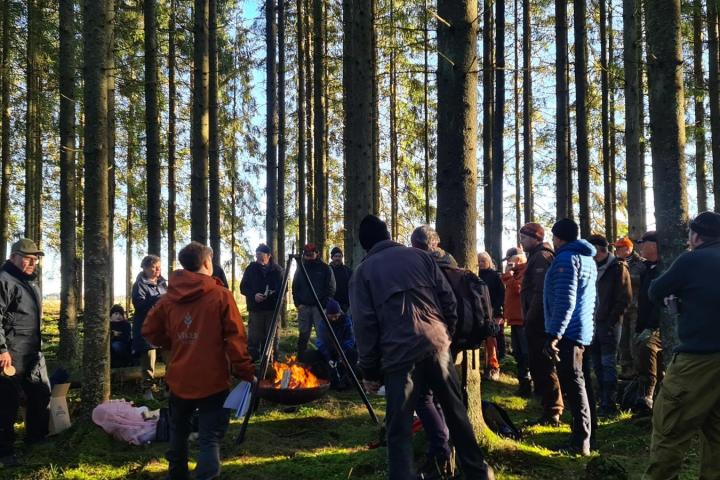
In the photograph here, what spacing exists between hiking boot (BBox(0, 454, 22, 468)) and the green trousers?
231 inches

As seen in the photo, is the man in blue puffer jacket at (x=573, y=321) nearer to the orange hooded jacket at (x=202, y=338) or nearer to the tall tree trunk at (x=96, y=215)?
the orange hooded jacket at (x=202, y=338)

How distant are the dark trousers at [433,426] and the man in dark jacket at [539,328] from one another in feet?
8.74

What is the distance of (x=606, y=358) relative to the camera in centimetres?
779

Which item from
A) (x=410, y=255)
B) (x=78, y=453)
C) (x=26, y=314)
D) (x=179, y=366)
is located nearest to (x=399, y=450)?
(x=410, y=255)

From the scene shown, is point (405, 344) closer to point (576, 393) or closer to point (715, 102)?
point (576, 393)

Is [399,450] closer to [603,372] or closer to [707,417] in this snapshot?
[707,417]

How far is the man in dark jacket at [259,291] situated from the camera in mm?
10914

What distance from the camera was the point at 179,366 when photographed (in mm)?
4836

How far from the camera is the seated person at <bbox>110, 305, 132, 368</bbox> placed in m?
9.35

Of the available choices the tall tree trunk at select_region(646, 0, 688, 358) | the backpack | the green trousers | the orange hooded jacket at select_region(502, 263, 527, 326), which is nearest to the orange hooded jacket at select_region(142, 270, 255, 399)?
the backpack

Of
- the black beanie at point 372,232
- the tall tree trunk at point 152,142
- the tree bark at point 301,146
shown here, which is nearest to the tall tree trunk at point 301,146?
the tree bark at point 301,146

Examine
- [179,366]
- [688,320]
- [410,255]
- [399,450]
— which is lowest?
[399,450]

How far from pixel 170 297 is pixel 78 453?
242 centimetres

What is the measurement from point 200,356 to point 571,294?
364 centimetres
